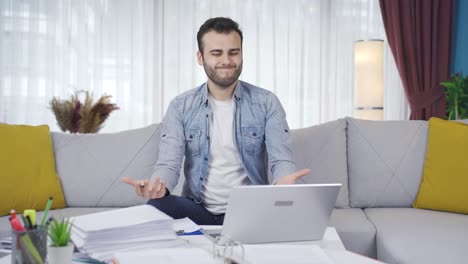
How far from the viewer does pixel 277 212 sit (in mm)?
1298

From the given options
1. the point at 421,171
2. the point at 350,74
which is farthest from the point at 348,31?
the point at 421,171

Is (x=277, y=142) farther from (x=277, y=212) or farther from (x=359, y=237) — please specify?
(x=277, y=212)

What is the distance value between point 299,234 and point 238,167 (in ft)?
2.73

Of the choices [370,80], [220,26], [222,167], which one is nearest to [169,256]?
[222,167]

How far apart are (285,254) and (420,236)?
3.24 ft

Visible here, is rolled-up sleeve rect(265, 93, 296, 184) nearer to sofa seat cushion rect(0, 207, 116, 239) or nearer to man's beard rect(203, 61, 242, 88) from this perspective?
man's beard rect(203, 61, 242, 88)

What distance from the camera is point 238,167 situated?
220cm

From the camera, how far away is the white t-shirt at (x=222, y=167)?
217 centimetres

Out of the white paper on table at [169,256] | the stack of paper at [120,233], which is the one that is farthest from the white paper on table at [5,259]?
the white paper on table at [169,256]

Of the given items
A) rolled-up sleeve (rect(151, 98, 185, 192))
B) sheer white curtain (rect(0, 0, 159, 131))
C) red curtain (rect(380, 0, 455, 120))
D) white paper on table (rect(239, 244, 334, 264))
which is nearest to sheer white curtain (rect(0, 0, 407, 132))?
sheer white curtain (rect(0, 0, 159, 131))

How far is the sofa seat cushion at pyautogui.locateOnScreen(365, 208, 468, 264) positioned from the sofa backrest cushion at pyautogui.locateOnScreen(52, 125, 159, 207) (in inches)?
41.4

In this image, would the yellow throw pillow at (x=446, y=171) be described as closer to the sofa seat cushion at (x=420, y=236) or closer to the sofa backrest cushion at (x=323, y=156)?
the sofa seat cushion at (x=420, y=236)

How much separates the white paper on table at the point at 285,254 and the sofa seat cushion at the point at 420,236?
0.77 m

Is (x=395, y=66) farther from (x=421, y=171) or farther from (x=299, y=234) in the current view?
(x=299, y=234)
